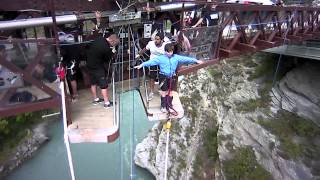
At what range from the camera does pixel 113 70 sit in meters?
9.88

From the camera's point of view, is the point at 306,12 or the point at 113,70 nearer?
the point at 113,70

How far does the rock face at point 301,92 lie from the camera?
19.8 m

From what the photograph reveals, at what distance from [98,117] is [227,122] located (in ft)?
52.1

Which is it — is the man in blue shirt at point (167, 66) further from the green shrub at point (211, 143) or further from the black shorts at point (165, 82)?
the green shrub at point (211, 143)

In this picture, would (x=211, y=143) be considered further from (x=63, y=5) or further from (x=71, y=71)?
(x=63, y=5)

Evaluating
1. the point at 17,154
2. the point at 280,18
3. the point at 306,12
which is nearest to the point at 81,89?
the point at 280,18

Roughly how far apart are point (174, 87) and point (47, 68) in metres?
3.26

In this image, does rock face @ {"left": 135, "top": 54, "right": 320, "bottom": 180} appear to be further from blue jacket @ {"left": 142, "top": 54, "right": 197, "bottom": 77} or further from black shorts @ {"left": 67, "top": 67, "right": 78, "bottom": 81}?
black shorts @ {"left": 67, "top": 67, "right": 78, "bottom": 81}

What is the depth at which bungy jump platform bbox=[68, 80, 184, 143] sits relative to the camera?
755 centimetres

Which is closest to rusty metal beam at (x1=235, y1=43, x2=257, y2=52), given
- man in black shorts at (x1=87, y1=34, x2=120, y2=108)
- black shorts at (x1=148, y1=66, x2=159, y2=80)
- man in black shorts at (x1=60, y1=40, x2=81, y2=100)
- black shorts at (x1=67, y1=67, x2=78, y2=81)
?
black shorts at (x1=148, y1=66, x2=159, y2=80)

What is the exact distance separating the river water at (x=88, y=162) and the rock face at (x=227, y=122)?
1565 mm

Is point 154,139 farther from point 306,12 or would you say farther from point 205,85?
point 306,12

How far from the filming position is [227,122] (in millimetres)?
23203

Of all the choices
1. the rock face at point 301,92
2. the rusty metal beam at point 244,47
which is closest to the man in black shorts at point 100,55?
the rusty metal beam at point 244,47
